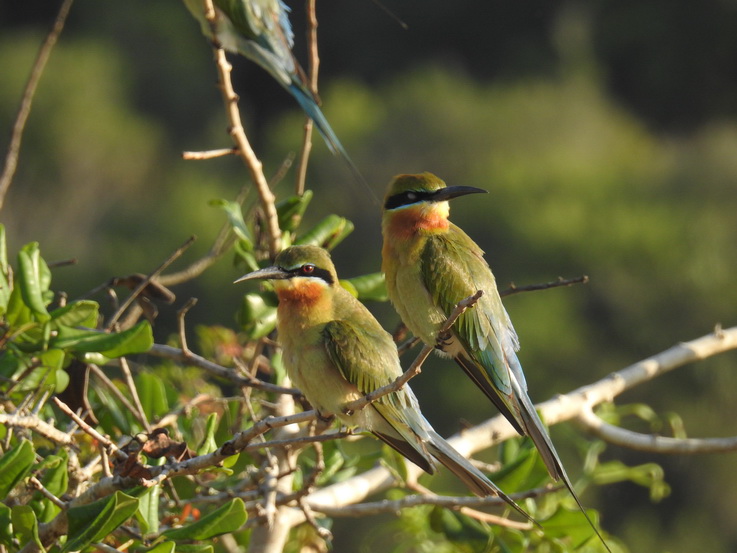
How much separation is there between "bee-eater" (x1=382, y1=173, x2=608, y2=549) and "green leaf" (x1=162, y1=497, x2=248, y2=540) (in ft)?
1.65

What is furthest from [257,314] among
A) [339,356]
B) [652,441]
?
[652,441]

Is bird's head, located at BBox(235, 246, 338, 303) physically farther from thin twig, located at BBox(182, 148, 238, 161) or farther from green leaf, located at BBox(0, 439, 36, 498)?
green leaf, located at BBox(0, 439, 36, 498)

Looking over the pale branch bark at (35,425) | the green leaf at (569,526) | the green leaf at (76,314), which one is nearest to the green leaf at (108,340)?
the green leaf at (76,314)

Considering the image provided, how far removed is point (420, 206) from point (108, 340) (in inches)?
24.1

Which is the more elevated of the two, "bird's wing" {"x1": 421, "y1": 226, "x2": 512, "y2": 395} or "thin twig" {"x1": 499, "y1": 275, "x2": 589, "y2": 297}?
"thin twig" {"x1": 499, "y1": 275, "x2": 589, "y2": 297}

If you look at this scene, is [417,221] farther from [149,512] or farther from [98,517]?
[98,517]

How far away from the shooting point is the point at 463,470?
1520 mm

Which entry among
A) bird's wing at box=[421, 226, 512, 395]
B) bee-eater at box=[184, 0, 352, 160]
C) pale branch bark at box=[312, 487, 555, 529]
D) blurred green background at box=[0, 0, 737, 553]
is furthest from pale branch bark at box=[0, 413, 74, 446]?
blurred green background at box=[0, 0, 737, 553]

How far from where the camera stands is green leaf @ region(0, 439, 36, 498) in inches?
49.9

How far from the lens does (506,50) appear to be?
2164 cm

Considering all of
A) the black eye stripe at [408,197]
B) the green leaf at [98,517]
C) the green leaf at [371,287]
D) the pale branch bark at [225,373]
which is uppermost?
the black eye stripe at [408,197]

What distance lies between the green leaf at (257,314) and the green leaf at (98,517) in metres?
0.64

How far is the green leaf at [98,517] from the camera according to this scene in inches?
47.5

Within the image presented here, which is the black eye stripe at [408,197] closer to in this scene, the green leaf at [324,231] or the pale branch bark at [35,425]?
the green leaf at [324,231]
